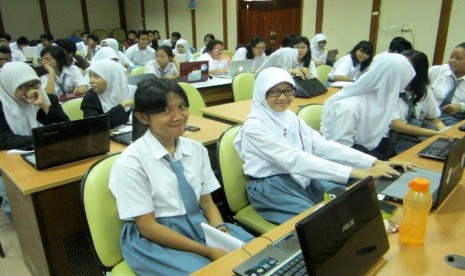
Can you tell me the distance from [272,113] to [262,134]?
0.17m

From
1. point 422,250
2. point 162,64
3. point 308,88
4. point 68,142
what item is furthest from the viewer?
point 162,64

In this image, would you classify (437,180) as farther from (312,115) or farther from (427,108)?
(427,108)

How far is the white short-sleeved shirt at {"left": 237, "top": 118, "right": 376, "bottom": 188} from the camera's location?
5.63ft

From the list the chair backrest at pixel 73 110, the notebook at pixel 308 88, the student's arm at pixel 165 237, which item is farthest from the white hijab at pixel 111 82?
the notebook at pixel 308 88

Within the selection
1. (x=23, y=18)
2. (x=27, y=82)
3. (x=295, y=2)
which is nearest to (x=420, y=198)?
(x=27, y=82)

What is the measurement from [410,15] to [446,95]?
335 centimetres

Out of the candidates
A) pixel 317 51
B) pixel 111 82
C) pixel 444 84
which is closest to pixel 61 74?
pixel 111 82

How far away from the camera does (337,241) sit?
2.86 ft

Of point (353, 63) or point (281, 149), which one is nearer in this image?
point (281, 149)

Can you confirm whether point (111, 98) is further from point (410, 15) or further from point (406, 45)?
point (410, 15)

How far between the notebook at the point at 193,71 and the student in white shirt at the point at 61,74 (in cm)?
117

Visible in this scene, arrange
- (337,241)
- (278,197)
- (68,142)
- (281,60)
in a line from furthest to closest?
(281,60) → (68,142) → (278,197) → (337,241)

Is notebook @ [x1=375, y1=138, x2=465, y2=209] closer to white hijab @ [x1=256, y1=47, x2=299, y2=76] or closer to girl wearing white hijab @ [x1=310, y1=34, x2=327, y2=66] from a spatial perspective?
white hijab @ [x1=256, y1=47, x2=299, y2=76]

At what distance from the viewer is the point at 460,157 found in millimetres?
1437
